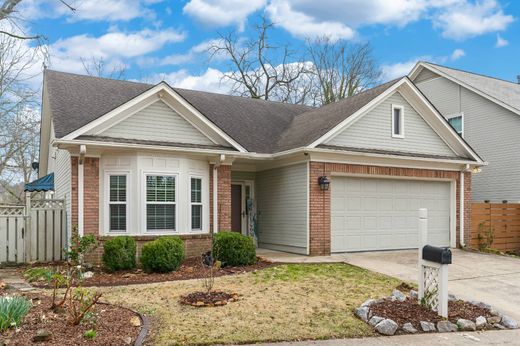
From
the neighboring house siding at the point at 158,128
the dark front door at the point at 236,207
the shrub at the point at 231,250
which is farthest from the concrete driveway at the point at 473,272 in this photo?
the neighboring house siding at the point at 158,128

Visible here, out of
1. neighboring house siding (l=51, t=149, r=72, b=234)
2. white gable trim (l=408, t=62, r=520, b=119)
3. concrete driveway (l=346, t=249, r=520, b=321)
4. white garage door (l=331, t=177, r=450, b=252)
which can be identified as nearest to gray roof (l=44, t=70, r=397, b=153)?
neighboring house siding (l=51, t=149, r=72, b=234)

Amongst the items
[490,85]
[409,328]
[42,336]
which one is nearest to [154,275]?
[42,336]

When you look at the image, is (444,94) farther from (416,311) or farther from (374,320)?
(374,320)

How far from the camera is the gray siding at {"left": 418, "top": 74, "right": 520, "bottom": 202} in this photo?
18.4m

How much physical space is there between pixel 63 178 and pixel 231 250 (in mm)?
5579

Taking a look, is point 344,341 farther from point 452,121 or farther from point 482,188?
point 452,121

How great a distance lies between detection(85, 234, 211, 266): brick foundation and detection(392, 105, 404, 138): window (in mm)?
6695

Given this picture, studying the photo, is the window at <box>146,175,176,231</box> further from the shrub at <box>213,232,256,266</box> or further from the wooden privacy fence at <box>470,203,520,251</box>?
the wooden privacy fence at <box>470,203,520,251</box>

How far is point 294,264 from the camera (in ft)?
38.3

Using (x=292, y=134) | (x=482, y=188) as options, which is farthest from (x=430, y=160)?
(x=482, y=188)

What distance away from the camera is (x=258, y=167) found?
15906mm

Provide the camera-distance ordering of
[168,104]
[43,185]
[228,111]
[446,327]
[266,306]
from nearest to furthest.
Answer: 1. [446,327]
2. [266,306]
3. [168,104]
4. [43,185]
5. [228,111]

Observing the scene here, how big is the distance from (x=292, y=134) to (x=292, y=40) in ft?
66.6

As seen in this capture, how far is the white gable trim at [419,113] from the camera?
14.0 metres
